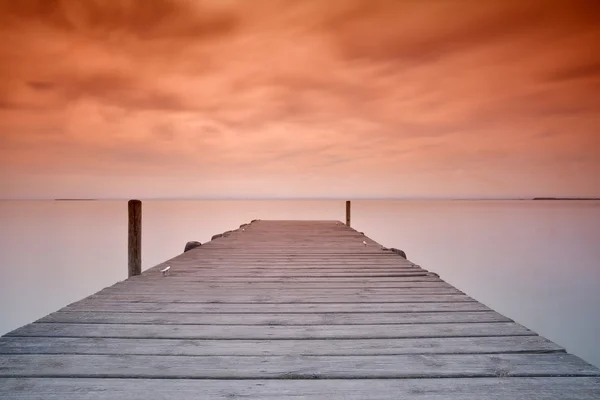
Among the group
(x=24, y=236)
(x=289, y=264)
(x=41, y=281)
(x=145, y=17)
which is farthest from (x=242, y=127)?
(x=289, y=264)

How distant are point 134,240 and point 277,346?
13.8 feet

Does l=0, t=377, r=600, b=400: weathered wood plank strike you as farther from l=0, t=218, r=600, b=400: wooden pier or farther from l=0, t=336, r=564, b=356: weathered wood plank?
l=0, t=336, r=564, b=356: weathered wood plank

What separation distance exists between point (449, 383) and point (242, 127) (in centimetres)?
2148

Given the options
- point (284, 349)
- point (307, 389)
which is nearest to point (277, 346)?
point (284, 349)

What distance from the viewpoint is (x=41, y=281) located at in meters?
12.7

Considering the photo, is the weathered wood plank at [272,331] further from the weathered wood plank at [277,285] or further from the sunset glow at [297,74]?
the sunset glow at [297,74]

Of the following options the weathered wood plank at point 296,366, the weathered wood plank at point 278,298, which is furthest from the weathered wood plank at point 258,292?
the weathered wood plank at point 296,366

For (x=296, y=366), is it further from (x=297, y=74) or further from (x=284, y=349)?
(x=297, y=74)

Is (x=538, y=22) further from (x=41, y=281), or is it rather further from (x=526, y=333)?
(x=41, y=281)

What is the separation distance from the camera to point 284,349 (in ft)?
7.02

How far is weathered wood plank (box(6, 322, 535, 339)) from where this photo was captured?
2354 millimetres

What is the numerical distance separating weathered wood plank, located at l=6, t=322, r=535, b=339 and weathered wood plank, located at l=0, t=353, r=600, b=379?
33 centimetres

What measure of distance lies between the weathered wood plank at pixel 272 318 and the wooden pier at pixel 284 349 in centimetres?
1

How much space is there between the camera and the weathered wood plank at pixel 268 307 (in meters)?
2.94
